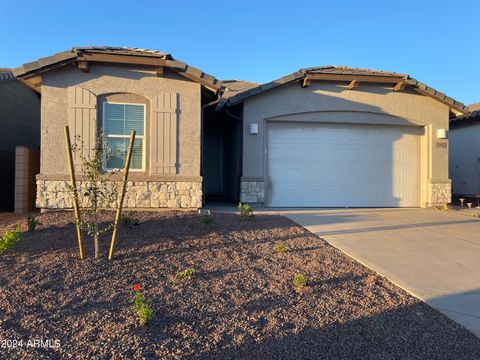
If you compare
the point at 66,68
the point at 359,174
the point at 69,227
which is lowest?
the point at 69,227

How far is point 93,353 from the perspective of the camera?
123 inches

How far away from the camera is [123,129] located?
9680 mm

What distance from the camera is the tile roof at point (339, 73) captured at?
446 inches

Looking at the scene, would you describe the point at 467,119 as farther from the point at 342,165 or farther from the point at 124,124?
the point at 124,124

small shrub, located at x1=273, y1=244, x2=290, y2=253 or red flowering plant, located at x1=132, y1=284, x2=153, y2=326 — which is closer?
red flowering plant, located at x1=132, y1=284, x2=153, y2=326

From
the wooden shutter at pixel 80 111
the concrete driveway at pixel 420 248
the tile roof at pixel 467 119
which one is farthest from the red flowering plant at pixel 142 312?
the tile roof at pixel 467 119

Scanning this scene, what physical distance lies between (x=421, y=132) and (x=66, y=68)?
36.2 feet

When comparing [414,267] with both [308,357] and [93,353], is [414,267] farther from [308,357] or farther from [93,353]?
[93,353]

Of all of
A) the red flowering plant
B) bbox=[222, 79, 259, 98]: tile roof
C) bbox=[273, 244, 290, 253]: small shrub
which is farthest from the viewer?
bbox=[222, 79, 259, 98]: tile roof

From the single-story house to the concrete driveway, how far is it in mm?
1603

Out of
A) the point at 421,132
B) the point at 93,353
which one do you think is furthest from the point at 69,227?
the point at 421,132

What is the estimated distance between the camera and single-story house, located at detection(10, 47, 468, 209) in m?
9.41

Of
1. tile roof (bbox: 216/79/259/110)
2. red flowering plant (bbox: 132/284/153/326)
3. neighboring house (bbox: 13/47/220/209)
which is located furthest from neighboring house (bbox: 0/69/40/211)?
red flowering plant (bbox: 132/284/153/326)

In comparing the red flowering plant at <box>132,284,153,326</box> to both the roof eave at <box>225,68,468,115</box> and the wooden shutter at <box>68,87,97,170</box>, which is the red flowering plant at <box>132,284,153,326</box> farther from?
the roof eave at <box>225,68,468,115</box>
